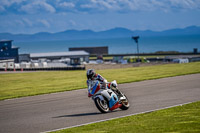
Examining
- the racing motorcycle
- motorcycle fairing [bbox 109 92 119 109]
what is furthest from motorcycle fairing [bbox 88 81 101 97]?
motorcycle fairing [bbox 109 92 119 109]

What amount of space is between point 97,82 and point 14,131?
359cm

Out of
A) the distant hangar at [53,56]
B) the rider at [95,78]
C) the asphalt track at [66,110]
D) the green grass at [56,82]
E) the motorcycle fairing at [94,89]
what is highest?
the distant hangar at [53,56]

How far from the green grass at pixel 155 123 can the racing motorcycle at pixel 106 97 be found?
5.06 feet

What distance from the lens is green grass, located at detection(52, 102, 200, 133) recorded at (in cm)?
967

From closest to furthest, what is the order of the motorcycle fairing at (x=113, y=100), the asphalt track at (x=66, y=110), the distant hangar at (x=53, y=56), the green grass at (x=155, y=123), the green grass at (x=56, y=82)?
the green grass at (x=155, y=123) < the asphalt track at (x=66, y=110) < the motorcycle fairing at (x=113, y=100) < the green grass at (x=56, y=82) < the distant hangar at (x=53, y=56)

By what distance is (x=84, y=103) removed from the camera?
17297 millimetres

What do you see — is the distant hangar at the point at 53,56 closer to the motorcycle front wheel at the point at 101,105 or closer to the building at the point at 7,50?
the building at the point at 7,50

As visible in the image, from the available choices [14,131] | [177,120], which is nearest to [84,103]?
[14,131]

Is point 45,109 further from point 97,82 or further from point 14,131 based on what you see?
point 14,131

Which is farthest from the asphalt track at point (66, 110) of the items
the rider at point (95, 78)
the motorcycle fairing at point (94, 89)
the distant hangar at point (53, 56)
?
the distant hangar at point (53, 56)

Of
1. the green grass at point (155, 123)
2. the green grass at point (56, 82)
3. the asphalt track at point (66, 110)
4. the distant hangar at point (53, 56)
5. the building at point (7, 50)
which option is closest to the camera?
the green grass at point (155, 123)

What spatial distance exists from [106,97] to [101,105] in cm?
35

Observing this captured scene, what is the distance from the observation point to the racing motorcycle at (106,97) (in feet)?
Result: 45.5

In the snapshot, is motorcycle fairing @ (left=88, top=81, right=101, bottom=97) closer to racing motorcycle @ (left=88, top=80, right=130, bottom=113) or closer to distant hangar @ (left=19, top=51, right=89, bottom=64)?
racing motorcycle @ (left=88, top=80, right=130, bottom=113)
